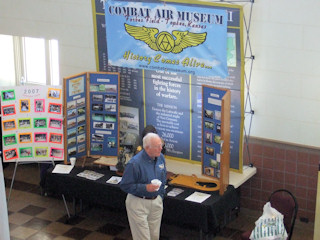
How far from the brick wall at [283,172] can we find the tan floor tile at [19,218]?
2819 millimetres

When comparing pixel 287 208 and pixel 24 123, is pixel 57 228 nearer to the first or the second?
pixel 24 123

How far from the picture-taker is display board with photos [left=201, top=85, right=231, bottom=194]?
263 inches

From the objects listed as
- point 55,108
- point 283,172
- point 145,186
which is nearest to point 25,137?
point 55,108

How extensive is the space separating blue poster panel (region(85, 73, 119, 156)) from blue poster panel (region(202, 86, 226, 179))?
137 cm

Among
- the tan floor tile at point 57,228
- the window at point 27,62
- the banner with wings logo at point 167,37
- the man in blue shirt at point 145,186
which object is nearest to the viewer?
the man in blue shirt at point 145,186

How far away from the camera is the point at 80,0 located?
27.0ft

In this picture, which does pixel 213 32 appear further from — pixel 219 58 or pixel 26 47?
pixel 26 47

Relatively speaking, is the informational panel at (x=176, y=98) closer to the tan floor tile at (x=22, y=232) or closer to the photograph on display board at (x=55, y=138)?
the photograph on display board at (x=55, y=138)

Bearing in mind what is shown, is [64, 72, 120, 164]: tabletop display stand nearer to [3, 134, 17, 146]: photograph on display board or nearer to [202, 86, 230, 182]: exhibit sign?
[3, 134, 17, 146]: photograph on display board

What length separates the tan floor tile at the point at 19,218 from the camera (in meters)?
7.55

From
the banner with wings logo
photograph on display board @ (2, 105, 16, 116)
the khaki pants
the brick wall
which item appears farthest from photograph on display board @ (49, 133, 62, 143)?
the brick wall

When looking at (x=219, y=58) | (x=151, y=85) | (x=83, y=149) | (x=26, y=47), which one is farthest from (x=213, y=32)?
(x=26, y=47)

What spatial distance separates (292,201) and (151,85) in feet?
8.26

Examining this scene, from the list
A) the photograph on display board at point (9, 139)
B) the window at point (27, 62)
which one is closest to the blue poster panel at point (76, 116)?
the photograph on display board at point (9, 139)
